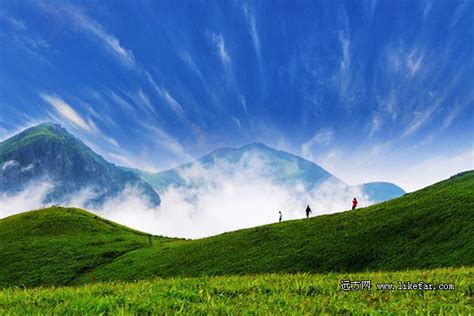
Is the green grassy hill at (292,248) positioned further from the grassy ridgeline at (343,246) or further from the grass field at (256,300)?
the grass field at (256,300)

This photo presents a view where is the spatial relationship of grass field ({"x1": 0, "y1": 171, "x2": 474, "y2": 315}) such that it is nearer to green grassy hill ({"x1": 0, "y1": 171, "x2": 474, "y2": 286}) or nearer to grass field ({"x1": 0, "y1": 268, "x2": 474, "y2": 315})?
grass field ({"x1": 0, "y1": 268, "x2": 474, "y2": 315})

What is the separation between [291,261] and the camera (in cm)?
5056

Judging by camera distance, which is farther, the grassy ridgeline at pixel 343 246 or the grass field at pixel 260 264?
the grassy ridgeline at pixel 343 246

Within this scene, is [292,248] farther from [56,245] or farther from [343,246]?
[56,245]

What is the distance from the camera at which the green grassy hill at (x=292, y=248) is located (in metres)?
43.4

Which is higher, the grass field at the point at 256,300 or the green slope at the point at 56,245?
the green slope at the point at 56,245

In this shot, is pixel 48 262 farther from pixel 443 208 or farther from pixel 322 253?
pixel 443 208

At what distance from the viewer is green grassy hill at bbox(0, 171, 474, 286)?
43.4m

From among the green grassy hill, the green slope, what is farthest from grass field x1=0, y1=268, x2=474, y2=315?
the green slope

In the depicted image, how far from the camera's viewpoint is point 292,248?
55.0 meters

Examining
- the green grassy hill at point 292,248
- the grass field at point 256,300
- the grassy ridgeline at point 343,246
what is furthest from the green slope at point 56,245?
the grass field at point 256,300

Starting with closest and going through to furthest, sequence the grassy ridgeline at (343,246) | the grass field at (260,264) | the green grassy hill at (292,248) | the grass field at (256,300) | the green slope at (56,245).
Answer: the grass field at (256,300) → the grass field at (260,264) → the grassy ridgeline at (343,246) → the green grassy hill at (292,248) → the green slope at (56,245)

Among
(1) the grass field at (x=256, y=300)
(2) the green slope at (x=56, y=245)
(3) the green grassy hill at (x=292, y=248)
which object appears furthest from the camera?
(2) the green slope at (x=56, y=245)

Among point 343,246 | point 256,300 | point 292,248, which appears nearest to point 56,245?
point 292,248
